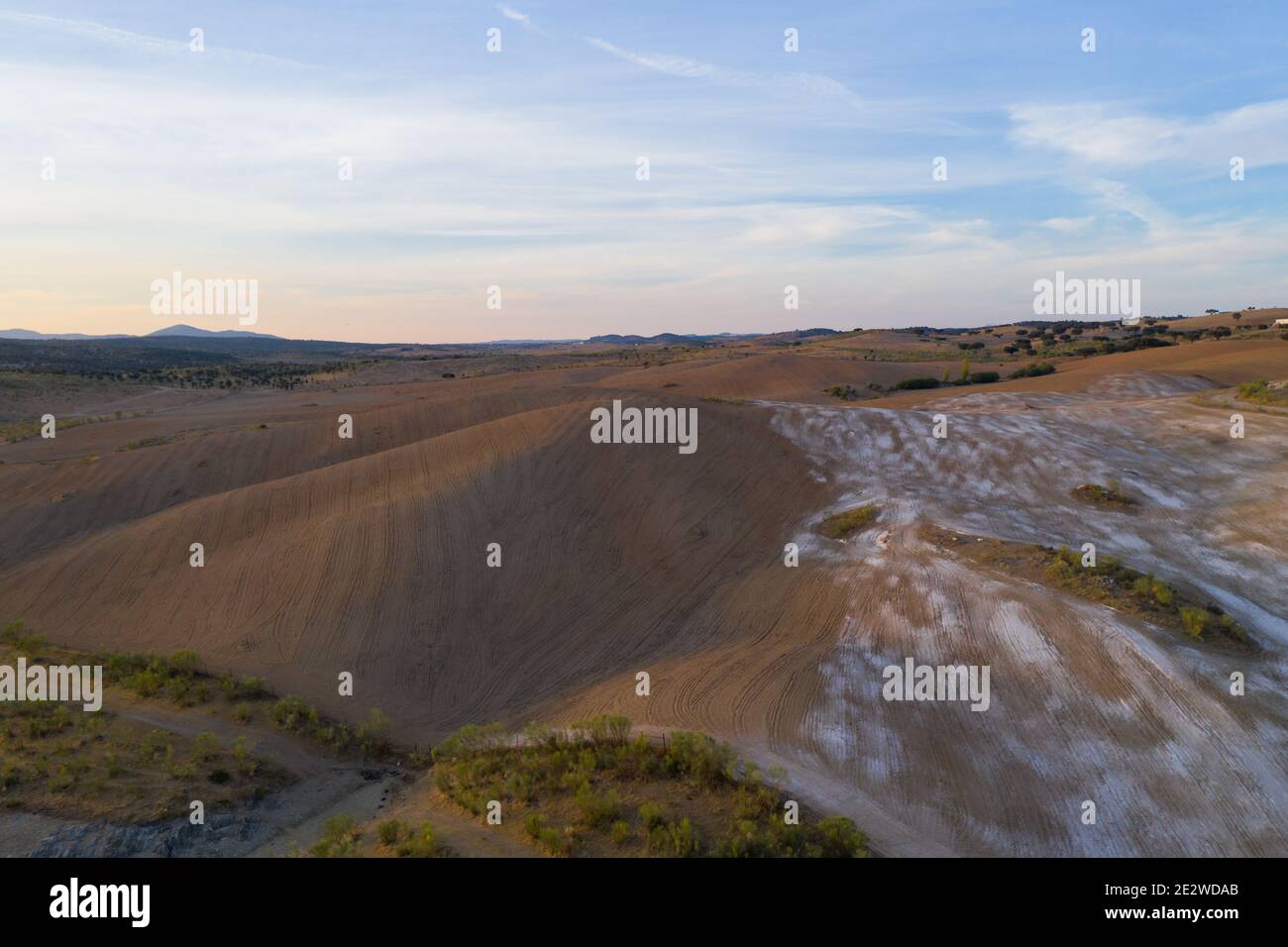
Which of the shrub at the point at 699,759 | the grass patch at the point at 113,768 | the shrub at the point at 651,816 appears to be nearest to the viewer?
the shrub at the point at 651,816

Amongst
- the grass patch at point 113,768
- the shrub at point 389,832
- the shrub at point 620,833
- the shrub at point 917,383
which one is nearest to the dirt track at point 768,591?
the grass patch at point 113,768

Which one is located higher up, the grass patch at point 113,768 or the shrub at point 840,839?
the shrub at point 840,839

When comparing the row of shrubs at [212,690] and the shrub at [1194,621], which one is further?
the shrub at [1194,621]

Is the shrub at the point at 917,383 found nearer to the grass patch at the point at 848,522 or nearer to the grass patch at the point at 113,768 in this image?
the grass patch at the point at 848,522

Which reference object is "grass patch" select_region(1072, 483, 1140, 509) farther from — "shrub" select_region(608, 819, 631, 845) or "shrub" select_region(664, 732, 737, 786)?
"shrub" select_region(608, 819, 631, 845)

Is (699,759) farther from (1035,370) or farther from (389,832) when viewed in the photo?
(1035,370)

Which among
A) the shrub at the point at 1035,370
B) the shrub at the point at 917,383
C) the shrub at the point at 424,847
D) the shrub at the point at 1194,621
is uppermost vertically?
the shrub at the point at 1035,370

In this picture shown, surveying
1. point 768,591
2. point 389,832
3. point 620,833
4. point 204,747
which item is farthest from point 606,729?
point 768,591

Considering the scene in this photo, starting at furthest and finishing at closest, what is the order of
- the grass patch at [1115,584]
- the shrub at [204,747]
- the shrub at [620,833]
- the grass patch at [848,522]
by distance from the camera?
1. the grass patch at [848,522]
2. the grass patch at [1115,584]
3. the shrub at [204,747]
4. the shrub at [620,833]
